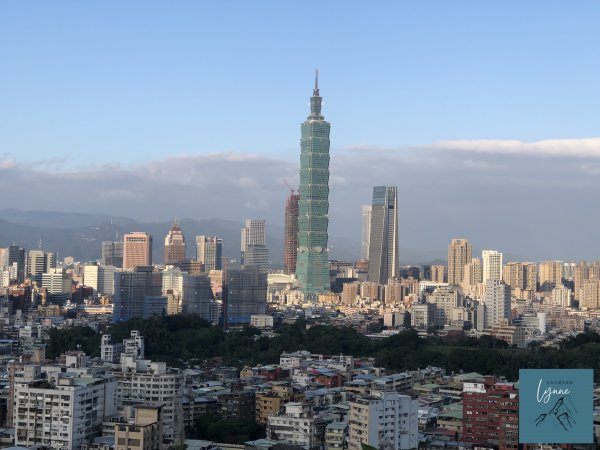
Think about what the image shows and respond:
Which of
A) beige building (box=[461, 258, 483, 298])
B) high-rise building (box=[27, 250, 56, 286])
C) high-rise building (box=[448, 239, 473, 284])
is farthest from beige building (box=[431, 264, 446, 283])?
high-rise building (box=[27, 250, 56, 286])

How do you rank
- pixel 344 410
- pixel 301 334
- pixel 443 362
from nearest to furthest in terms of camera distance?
Answer: pixel 344 410 → pixel 443 362 → pixel 301 334

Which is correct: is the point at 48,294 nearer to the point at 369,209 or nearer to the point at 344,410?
the point at 369,209

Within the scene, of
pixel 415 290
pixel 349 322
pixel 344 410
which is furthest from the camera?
pixel 415 290

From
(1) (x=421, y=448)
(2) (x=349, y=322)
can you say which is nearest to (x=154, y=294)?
(2) (x=349, y=322)

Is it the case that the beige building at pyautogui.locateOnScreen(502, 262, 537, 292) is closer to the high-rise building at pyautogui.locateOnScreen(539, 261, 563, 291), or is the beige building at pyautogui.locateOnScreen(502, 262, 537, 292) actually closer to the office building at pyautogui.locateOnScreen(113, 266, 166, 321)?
the high-rise building at pyautogui.locateOnScreen(539, 261, 563, 291)

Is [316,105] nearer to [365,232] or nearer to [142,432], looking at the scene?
[365,232]

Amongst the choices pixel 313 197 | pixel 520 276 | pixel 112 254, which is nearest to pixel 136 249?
pixel 112 254
